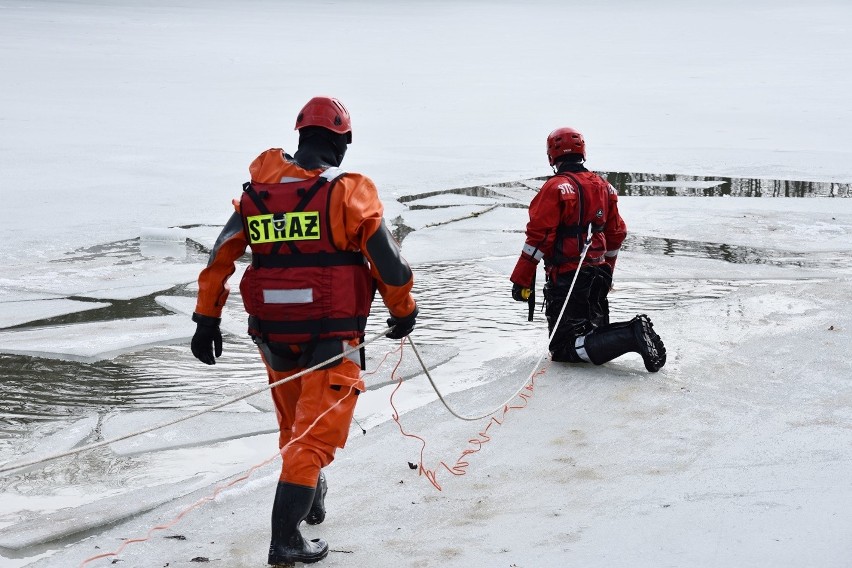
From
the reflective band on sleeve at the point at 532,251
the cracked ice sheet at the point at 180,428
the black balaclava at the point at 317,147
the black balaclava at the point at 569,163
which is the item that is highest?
the black balaclava at the point at 317,147

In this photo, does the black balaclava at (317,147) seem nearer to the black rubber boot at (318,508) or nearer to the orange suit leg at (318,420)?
the orange suit leg at (318,420)

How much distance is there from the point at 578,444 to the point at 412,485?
0.84 m

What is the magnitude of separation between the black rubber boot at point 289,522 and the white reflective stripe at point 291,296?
59 cm

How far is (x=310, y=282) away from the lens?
3387 mm

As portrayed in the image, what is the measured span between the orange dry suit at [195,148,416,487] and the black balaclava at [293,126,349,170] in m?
0.04

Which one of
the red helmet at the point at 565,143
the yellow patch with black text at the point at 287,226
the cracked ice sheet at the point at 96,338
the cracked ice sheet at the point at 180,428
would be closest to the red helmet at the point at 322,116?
the yellow patch with black text at the point at 287,226

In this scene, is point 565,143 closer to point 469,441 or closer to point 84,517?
point 469,441

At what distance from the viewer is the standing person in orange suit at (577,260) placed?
5484 mm

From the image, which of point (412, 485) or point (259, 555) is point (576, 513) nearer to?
point (412, 485)

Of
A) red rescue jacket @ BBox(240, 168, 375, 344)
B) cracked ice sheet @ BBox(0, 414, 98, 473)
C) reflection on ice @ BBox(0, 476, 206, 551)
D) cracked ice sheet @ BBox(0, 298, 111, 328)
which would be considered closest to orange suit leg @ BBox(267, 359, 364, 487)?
red rescue jacket @ BBox(240, 168, 375, 344)

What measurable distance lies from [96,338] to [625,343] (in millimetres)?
3109

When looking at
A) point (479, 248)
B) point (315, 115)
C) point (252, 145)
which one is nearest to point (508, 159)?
point (252, 145)

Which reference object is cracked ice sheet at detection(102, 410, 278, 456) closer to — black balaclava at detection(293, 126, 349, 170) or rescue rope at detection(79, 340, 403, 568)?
rescue rope at detection(79, 340, 403, 568)

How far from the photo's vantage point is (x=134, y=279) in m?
7.80
